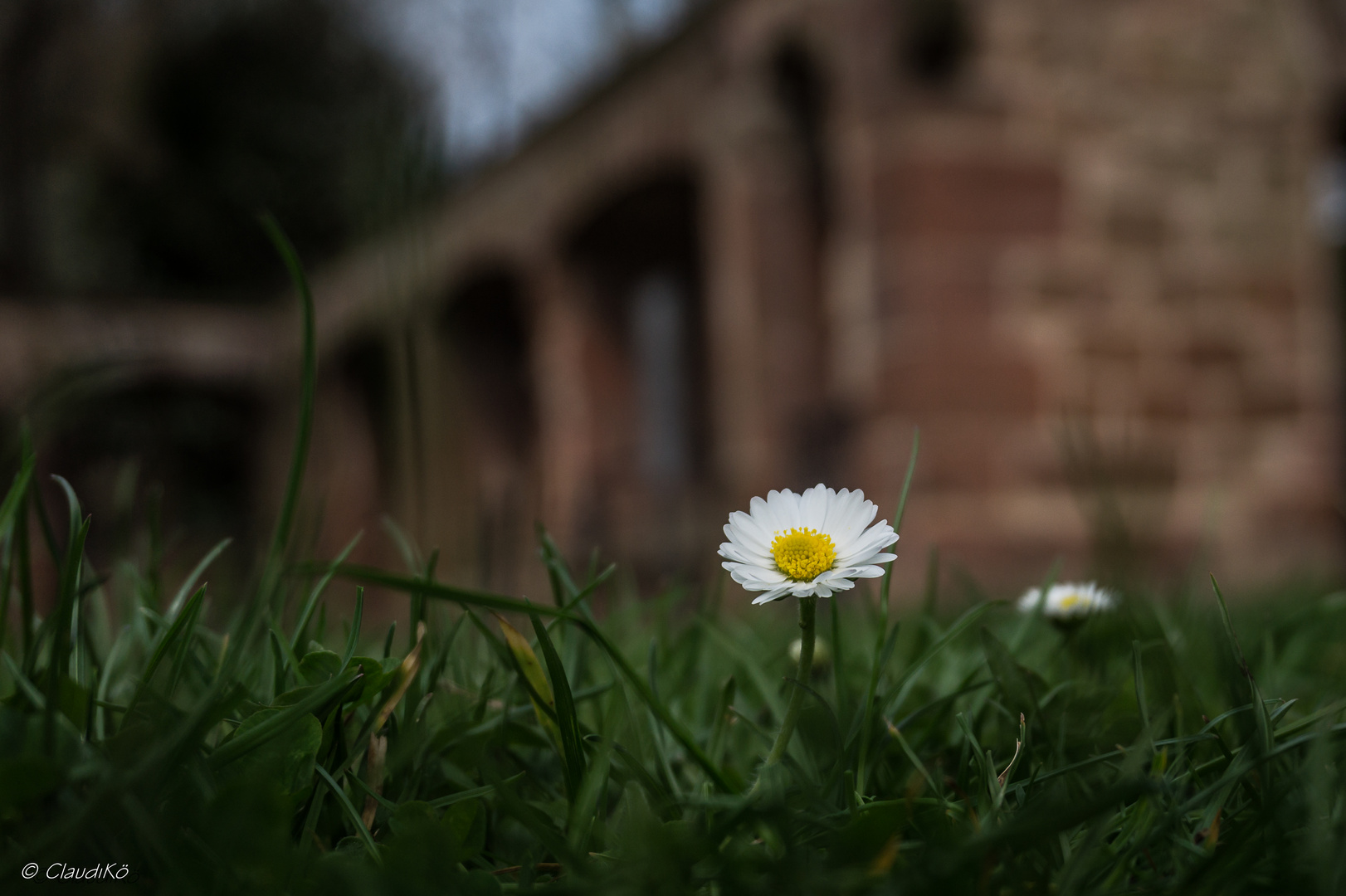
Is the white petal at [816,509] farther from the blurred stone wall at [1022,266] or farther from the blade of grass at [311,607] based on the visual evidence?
the blurred stone wall at [1022,266]

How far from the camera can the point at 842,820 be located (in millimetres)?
474

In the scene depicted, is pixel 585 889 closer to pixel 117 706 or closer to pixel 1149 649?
pixel 117 706

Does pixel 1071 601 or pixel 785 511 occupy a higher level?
pixel 785 511

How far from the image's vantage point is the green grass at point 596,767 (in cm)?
39

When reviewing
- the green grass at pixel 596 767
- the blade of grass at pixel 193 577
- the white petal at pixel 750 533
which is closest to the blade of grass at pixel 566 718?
the green grass at pixel 596 767

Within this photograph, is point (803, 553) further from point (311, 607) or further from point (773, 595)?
point (311, 607)

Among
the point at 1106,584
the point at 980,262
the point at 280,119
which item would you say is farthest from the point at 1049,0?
the point at 280,119

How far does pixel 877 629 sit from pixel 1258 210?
3117 millimetres

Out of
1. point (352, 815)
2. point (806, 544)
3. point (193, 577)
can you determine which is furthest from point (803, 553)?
point (193, 577)

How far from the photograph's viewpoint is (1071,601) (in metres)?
0.68

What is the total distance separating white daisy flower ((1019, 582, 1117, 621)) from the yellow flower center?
27 centimetres

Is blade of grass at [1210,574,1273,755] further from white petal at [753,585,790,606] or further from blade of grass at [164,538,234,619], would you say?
blade of grass at [164,538,234,619]

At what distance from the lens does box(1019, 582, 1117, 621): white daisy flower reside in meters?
0.67

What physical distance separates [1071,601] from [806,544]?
0.99 feet
